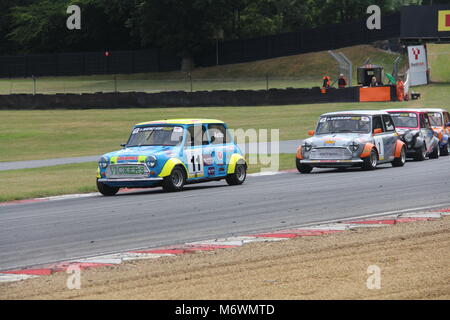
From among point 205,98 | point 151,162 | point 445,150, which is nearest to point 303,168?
point 151,162

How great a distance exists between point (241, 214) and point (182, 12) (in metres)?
64.6

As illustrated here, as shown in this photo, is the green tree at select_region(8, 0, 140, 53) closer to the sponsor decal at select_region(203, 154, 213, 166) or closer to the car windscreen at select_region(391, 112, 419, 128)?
the car windscreen at select_region(391, 112, 419, 128)

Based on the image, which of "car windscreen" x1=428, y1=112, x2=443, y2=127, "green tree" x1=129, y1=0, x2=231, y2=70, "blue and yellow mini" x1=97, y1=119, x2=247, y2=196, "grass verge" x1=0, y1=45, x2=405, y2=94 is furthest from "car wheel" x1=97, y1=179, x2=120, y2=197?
"green tree" x1=129, y1=0, x2=231, y2=70

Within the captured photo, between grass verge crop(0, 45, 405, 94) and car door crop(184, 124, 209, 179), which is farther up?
grass verge crop(0, 45, 405, 94)

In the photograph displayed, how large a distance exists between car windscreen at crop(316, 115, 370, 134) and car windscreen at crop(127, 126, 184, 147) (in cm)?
508

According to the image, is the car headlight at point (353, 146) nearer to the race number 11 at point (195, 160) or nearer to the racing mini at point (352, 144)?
the racing mini at point (352, 144)

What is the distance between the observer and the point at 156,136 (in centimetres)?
1962

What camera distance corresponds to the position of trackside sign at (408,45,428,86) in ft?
188

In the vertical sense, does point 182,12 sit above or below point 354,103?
above

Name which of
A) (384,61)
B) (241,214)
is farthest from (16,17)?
(241,214)

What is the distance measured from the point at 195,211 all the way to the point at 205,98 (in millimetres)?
31608

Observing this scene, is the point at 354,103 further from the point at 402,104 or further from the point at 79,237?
the point at 79,237

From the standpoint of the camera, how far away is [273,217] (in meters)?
14.2

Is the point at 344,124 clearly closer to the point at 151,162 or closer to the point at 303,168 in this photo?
the point at 303,168
